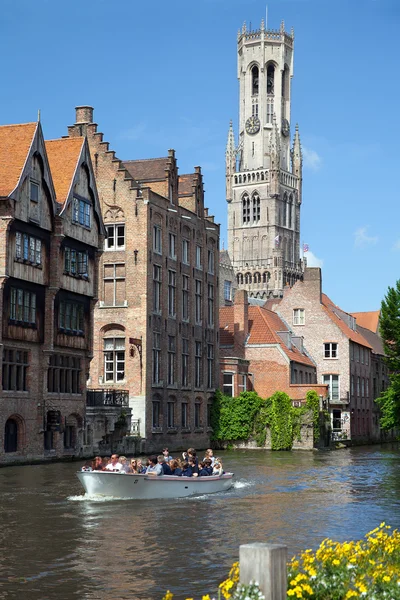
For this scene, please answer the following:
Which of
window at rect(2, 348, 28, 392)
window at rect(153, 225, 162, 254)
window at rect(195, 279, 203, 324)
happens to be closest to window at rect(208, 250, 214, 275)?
window at rect(195, 279, 203, 324)

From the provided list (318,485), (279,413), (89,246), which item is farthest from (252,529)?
(279,413)

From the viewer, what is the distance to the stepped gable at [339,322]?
85062mm

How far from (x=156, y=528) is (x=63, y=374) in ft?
91.1

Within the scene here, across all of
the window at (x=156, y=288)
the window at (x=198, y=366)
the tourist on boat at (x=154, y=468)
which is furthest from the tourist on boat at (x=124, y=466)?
the window at (x=198, y=366)

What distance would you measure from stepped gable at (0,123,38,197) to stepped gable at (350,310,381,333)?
68.7 m

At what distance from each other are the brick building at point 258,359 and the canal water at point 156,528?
30.0 metres

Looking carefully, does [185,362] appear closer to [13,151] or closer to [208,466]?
[13,151]

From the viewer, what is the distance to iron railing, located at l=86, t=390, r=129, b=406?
58.6 m

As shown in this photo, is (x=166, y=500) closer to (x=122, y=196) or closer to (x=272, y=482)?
(x=272, y=482)

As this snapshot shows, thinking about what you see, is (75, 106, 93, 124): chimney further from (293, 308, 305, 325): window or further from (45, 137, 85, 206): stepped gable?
(293, 308, 305, 325): window

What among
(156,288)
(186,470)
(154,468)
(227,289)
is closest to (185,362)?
(156,288)

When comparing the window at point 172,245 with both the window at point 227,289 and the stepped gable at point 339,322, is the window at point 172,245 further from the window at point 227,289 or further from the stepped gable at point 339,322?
the window at point 227,289

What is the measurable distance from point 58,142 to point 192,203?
18.4 metres

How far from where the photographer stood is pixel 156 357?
211 feet
